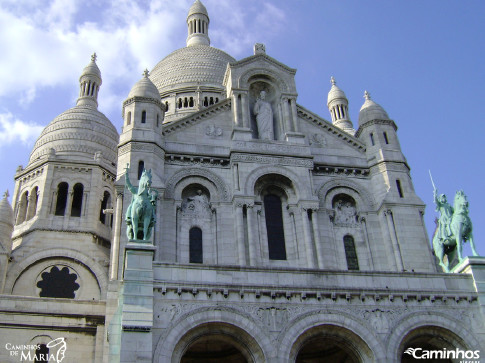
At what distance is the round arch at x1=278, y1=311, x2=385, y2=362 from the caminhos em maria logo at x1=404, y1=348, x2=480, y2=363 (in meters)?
1.99

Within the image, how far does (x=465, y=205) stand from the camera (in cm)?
2431

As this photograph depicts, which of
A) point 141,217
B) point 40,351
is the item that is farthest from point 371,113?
point 40,351

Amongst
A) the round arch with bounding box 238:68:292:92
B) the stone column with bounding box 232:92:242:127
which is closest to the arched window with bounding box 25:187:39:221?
the stone column with bounding box 232:92:242:127

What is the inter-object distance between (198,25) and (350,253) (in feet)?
137

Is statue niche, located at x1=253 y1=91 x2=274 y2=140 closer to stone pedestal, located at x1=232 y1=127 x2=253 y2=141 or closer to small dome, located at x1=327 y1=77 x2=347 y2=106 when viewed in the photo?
stone pedestal, located at x1=232 y1=127 x2=253 y2=141

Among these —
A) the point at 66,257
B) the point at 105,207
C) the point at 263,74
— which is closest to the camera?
the point at 263,74

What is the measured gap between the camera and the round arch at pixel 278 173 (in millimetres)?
29375

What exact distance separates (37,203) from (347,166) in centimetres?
1886

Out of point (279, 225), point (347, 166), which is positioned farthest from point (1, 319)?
point (347, 166)

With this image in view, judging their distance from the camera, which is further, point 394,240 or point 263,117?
point 263,117

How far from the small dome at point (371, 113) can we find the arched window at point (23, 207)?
20.8 m

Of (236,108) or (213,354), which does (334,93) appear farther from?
(213,354)

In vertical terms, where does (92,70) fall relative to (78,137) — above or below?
above

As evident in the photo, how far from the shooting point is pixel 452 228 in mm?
24359
